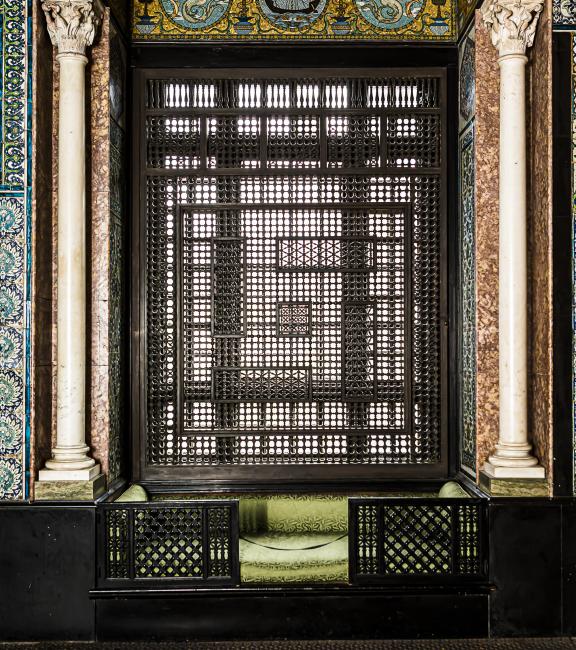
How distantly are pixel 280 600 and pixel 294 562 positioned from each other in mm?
232

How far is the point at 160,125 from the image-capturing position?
437 centimetres

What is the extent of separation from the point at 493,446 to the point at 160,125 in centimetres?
315

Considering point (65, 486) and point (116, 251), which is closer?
point (65, 486)

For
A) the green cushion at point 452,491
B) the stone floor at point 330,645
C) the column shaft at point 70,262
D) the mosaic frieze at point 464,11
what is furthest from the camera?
the mosaic frieze at point 464,11

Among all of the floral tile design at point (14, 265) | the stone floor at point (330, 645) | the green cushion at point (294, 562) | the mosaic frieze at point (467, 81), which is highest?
the mosaic frieze at point (467, 81)

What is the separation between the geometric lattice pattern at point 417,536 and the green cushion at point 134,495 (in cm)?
142

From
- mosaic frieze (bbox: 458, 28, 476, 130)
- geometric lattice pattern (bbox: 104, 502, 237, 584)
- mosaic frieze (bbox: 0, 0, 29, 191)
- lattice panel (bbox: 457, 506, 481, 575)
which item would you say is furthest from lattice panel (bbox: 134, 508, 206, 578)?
mosaic frieze (bbox: 458, 28, 476, 130)

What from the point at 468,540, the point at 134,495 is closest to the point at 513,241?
the point at 468,540

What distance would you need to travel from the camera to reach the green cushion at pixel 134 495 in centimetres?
391

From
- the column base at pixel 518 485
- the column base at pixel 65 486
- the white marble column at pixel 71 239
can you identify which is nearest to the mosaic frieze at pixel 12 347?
the column base at pixel 65 486

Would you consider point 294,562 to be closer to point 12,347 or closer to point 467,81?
point 12,347

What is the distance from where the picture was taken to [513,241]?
3709mm

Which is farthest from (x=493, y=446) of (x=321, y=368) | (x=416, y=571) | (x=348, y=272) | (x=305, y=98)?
(x=305, y=98)

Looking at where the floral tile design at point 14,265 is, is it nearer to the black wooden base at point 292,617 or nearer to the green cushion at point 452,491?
the black wooden base at point 292,617
